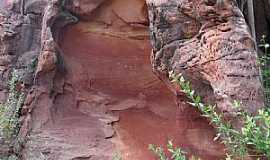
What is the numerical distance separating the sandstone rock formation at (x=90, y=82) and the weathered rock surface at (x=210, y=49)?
68 millimetres

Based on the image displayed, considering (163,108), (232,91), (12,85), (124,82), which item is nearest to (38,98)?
(12,85)

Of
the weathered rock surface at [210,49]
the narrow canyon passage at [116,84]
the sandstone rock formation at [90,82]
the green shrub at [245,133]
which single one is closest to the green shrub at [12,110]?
the sandstone rock formation at [90,82]

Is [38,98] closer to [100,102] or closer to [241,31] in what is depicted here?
[100,102]

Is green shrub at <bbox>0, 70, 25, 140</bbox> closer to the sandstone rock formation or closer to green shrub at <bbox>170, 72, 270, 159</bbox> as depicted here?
the sandstone rock formation

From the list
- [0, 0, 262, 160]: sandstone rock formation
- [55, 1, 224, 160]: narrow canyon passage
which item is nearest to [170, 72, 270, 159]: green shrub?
[0, 0, 262, 160]: sandstone rock formation

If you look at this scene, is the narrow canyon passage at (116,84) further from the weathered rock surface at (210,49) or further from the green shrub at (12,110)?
the weathered rock surface at (210,49)

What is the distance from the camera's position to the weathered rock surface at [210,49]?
8.10 ft

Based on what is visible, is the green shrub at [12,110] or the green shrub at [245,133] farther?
the green shrub at [12,110]

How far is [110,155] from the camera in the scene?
3.44m

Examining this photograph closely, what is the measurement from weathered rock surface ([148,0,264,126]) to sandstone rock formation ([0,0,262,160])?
7cm

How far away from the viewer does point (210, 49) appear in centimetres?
266

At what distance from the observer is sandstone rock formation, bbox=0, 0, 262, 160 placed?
3.46m

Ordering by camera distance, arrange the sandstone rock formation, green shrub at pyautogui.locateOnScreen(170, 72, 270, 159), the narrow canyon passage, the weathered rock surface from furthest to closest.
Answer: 1. the narrow canyon passage
2. the sandstone rock formation
3. the weathered rock surface
4. green shrub at pyautogui.locateOnScreen(170, 72, 270, 159)

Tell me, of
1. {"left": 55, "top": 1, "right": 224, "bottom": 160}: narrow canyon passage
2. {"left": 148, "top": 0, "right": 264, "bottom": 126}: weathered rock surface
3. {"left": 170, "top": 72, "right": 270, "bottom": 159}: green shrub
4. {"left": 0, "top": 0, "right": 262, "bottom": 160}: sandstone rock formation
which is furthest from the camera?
{"left": 55, "top": 1, "right": 224, "bottom": 160}: narrow canyon passage
